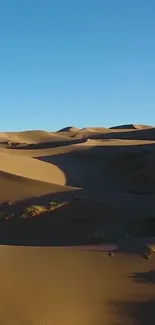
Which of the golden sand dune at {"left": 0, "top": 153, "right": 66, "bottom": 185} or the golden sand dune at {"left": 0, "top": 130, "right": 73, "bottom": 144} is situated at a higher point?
the golden sand dune at {"left": 0, "top": 130, "right": 73, "bottom": 144}

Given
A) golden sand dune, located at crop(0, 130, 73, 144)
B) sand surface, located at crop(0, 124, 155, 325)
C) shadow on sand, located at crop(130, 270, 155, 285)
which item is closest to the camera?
sand surface, located at crop(0, 124, 155, 325)

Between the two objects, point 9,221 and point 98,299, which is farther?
point 9,221

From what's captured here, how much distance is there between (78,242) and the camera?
933 cm

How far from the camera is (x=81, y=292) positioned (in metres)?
5.20

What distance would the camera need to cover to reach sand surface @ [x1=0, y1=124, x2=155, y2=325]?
4.84 metres

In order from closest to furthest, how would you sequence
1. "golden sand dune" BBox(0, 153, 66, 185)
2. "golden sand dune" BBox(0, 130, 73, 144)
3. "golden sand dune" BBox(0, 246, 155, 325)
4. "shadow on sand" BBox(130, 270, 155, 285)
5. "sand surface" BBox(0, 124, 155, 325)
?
"golden sand dune" BBox(0, 246, 155, 325), "sand surface" BBox(0, 124, 155, 325), "shadow on sand" BBox(130, 270, 155, 285), "golden sand dune" BBox(0, 153, 66, 185), "golden sand dune" BBox(0, 130, 73, 144)

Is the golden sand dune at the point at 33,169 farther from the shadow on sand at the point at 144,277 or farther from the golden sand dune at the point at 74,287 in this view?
the shadow on sand at the point at 144,277

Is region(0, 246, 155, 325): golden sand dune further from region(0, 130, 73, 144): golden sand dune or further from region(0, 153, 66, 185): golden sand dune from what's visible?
region(0, 130, 73, 144): golden sand dune

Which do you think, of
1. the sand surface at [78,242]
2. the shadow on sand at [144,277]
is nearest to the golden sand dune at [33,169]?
the sand surface at [78,242]

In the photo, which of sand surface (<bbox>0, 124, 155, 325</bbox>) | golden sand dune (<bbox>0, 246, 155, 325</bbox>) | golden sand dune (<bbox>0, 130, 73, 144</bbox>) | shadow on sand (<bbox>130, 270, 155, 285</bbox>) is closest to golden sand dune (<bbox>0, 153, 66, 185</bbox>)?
sand surface (<bbox>0, 124, 155, 325</bbox>)

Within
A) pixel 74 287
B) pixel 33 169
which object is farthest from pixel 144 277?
A: pixel 33 169

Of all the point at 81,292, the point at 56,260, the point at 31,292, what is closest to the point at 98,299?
the point at 81,292

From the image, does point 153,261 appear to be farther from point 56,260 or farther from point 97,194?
point 97,194

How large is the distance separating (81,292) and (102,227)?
494cm
